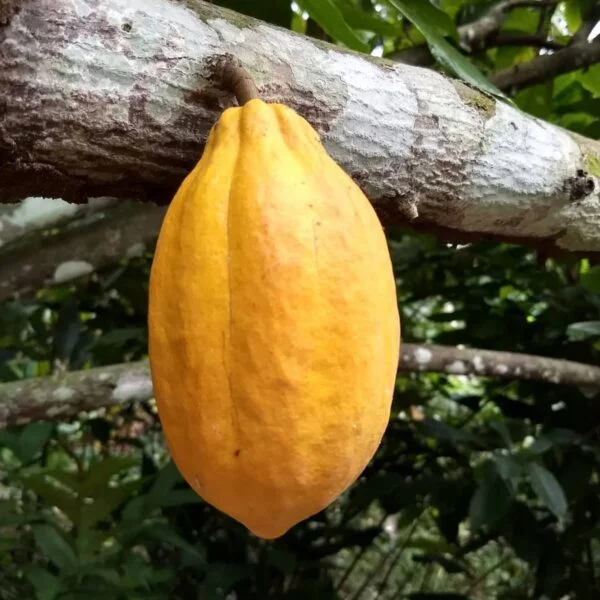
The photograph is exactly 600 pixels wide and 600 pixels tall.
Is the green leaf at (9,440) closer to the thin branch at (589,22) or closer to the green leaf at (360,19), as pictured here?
the green leaf at (360,19)

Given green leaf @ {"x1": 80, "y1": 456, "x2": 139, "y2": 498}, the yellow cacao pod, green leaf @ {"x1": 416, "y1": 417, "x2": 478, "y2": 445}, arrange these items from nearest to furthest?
1. the yellow cacao pod
2. green leaf @ {"x1": 80, "y1": 456, "x2": 139, "y2": 498}
3. green leaf @ {"x1": 416, "y1": 417, "x2": 478, "y2": 445}

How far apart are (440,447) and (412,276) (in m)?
0.51

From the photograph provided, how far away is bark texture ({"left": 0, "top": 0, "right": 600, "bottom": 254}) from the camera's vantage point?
1.62 feet

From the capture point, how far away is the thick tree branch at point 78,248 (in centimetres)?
133

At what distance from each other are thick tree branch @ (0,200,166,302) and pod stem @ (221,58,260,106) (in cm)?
82

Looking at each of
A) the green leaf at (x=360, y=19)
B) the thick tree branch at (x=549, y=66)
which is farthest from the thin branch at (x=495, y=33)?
the green leaf at (x=360, y=19)

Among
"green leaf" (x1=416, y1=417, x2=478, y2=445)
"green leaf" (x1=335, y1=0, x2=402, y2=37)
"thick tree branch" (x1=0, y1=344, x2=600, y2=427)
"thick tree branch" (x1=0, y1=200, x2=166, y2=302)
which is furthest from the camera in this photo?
"green leaf" (x1=416, y1=417, x2=478, y2=445)

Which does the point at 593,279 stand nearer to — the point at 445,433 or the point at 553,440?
the point at 553,440

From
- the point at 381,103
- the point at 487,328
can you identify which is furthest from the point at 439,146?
the point at 487,328

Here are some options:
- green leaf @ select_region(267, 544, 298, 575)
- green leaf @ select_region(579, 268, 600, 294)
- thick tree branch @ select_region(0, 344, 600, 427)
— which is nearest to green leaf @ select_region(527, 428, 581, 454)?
green leaf @ select_region(579, 268, 600, 294)

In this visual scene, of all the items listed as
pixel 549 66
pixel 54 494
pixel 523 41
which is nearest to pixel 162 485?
pixel 54 494

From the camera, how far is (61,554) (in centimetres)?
113

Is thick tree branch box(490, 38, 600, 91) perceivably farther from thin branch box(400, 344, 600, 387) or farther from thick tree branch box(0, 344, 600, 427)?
thick tree branch box(0, 344, 600, 427)

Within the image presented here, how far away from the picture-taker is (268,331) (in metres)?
0.42
